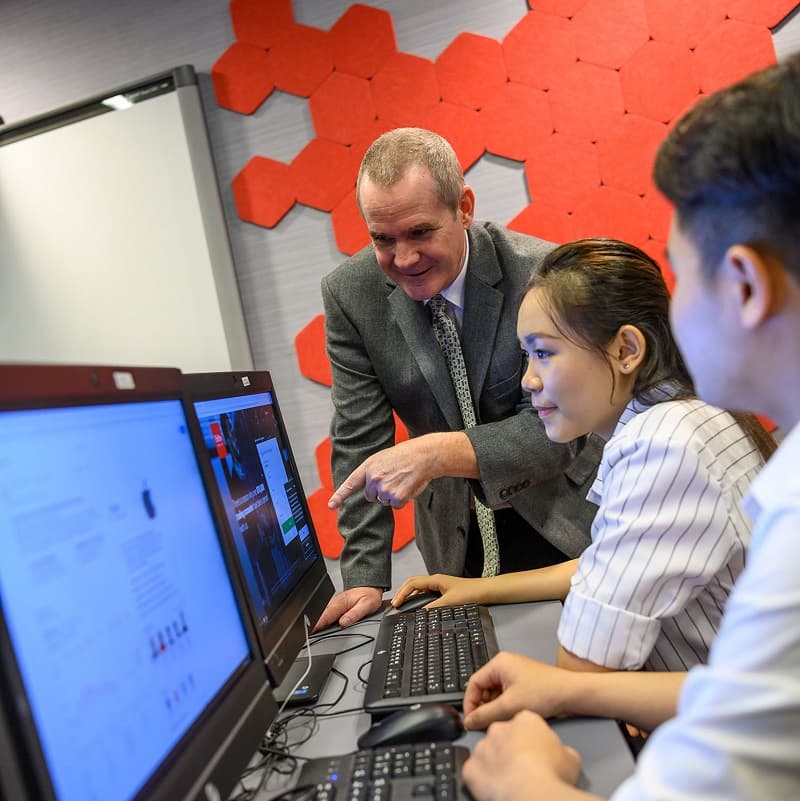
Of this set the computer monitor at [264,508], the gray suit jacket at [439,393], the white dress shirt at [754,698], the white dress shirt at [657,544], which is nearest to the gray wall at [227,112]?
the gray suit jacket at [439,393]

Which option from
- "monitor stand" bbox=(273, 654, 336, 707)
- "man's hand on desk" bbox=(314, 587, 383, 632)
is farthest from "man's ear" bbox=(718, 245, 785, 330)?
"man's hand on desk" bbox=(314, 587, 383, 632)

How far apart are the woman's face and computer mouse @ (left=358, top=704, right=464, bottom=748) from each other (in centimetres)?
54

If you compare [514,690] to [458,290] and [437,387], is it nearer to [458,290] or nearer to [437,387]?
[437,387]

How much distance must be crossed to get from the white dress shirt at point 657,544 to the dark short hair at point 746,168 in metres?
0.40

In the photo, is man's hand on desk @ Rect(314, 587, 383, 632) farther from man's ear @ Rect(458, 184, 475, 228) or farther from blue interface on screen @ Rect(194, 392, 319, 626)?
man's ear @ Rect(458, 184, 475, 228)

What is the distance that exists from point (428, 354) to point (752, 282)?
3.66ft

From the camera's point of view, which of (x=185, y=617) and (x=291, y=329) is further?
Result: (x=291, y=329)

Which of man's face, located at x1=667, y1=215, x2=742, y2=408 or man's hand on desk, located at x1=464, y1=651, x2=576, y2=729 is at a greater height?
man's face, located at x1=667, y1=215, x2=742, y2=408

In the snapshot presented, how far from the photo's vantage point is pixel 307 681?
1064 mm

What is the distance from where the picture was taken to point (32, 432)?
21.8 inches

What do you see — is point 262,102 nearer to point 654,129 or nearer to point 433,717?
point 654,129

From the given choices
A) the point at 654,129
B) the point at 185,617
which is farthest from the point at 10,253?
the point at 185,617

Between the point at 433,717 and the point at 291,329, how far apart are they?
1.97 metres

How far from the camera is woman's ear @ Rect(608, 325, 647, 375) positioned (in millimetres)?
1118
